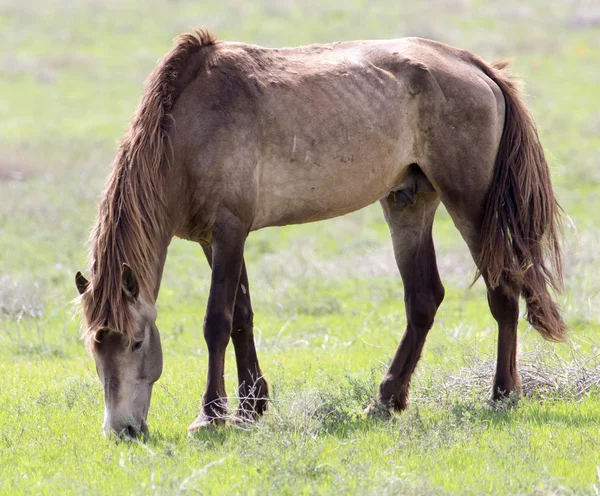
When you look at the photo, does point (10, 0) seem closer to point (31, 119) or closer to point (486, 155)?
point (31, 119)

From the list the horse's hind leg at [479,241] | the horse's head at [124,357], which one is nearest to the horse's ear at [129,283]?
the horse's head at [124,357]

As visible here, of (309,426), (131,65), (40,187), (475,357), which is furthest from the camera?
(131,65)

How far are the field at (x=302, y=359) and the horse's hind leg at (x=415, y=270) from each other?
22cm

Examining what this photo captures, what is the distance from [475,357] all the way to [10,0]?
27.2 metres

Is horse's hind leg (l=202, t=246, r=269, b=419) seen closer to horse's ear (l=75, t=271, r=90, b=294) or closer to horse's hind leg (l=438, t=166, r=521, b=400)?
horse's ear (l=75, t=271, r=90, b=294)

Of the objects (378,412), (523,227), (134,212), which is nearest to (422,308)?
(523,227)

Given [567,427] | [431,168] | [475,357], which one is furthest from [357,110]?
[567,427]

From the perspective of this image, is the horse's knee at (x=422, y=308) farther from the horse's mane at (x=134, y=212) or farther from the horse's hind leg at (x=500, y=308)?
the horse's mane at (x=134, y=212)

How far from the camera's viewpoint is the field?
14.2ft

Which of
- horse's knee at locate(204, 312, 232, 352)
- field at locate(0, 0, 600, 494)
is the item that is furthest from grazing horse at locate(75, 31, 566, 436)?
field at locate(0, 0, 600, 494)

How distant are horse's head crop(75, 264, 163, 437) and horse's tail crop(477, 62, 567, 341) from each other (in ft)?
7.51

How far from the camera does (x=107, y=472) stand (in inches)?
173

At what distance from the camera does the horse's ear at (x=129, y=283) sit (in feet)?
15.6

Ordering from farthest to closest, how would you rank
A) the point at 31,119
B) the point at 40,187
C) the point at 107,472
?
the point at 31,119 < the point at 40,187 < the point at 107,472
